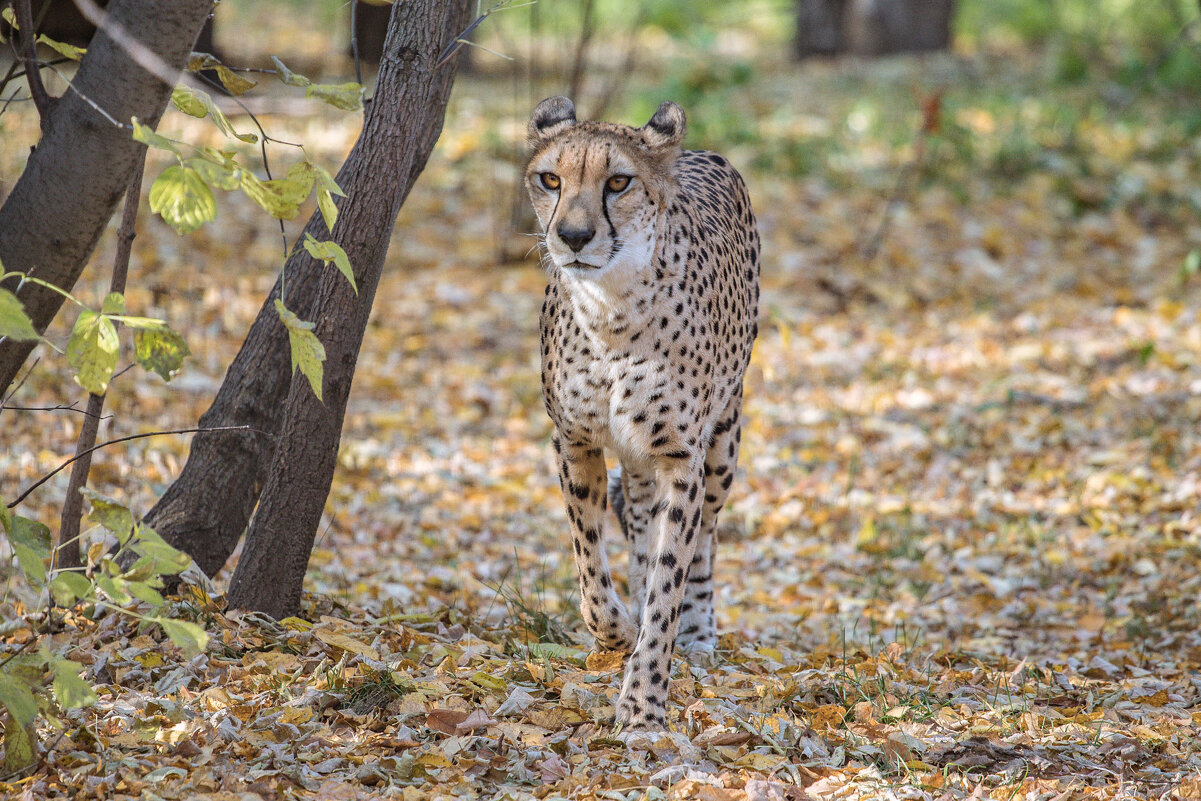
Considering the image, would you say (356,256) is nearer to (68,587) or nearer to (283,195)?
(283,195)

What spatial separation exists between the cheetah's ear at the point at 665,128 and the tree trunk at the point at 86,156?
1.55 m

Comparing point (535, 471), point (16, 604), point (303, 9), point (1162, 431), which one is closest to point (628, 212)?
point (16, 604)

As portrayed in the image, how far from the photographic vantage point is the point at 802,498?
282 inches

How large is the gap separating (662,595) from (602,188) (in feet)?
4.38

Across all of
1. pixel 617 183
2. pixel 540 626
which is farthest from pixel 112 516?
pixel 540 626

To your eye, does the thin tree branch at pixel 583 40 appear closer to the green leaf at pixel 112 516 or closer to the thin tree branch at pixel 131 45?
the thin tree branch at pixel 131 45

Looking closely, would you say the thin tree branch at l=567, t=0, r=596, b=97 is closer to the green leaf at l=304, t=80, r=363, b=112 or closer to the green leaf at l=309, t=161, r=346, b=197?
the green leaf at l=304, t=80, r=363, b=112

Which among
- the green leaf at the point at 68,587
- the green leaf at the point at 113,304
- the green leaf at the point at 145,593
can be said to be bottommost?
the green leaf at the point at 68,587

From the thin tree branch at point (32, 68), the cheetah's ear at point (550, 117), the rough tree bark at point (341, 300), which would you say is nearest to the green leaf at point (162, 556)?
the rough tree bark at point (341, 300)

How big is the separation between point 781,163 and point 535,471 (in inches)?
225

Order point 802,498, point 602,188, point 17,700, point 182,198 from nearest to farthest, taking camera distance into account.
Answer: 1. point 182,198
2. point 17,700
3. point 602,188
4. point 802,498

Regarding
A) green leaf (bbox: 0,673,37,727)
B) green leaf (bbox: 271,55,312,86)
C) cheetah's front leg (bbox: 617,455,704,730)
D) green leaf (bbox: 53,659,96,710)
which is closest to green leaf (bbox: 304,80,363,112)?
green leaf (bbox: 271,55,312,86)

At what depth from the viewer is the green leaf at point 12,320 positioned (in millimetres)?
2359

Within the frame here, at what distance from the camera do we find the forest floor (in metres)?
3.51
